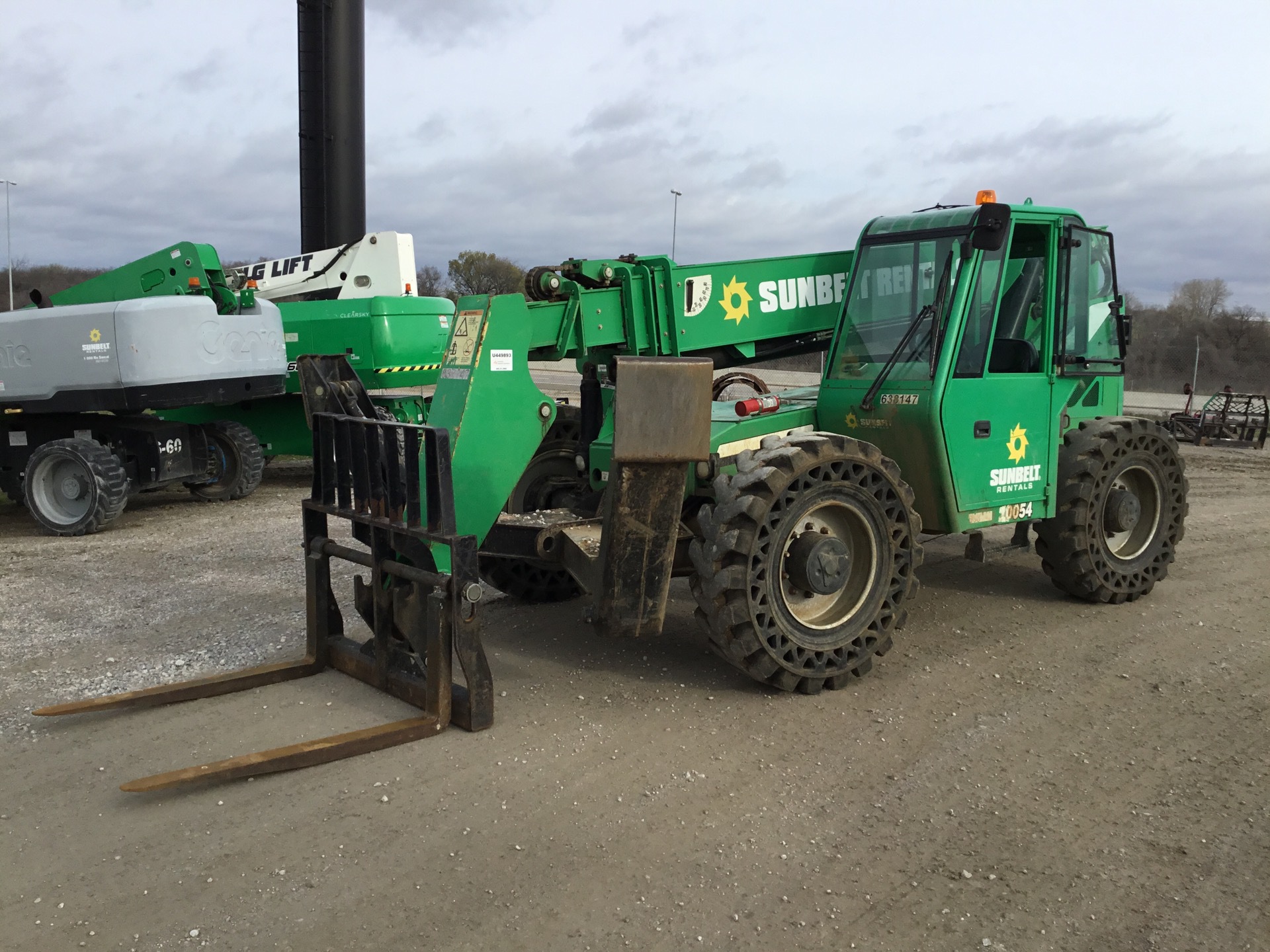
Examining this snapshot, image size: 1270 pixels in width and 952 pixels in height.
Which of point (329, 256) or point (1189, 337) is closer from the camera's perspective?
point (329, 256)

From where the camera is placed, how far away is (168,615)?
22.4ft

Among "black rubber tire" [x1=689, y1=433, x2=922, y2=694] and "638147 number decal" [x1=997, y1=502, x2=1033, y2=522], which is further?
"638147 number decal" [x1=997, y1=502, x2=1033, y2=522]

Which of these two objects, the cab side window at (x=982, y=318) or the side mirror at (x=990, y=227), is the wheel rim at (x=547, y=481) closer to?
the cab side window at (x=982, y=318)

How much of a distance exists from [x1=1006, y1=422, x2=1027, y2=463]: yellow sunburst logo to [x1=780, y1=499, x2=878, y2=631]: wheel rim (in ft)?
4.15

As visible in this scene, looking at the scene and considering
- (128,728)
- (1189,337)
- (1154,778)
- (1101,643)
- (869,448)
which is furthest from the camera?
(1189,337)

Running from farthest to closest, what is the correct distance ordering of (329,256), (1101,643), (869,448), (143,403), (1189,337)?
(1189,337)
(329,256)
(143,403)
(1101,643)
(869,448)

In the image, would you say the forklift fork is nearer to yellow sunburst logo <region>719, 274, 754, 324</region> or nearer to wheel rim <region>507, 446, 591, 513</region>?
wheel rim <region>507, 446, 591, 513</region>

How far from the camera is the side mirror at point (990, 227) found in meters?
5.67

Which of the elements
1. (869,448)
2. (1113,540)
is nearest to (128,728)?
(869,448)

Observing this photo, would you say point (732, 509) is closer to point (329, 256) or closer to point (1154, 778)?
point (1154, 778)

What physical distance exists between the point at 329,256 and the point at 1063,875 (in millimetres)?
11721

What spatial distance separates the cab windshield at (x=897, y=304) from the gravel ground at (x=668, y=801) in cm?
163

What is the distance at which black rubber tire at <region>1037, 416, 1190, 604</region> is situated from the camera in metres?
6.54

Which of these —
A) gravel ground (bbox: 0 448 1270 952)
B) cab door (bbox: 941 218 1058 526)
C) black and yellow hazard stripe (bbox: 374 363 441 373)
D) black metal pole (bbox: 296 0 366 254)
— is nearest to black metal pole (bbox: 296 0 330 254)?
black metal pole (bbox: 296 0 366 254)
